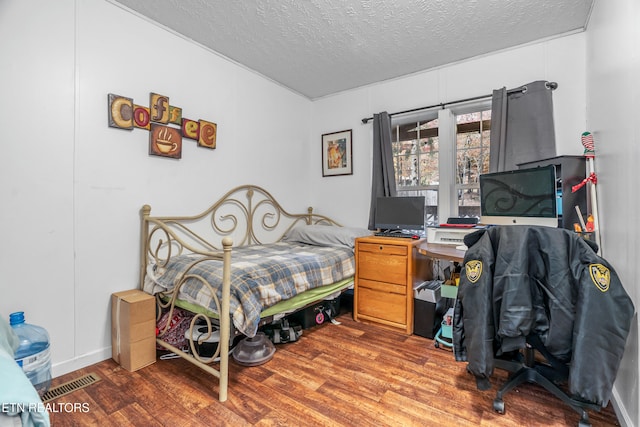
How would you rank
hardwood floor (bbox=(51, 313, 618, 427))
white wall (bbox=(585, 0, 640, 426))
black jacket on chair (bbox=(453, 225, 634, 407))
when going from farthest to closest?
hardwood floor (bbox=(51, 313, 618, 427)) → white wall (bbox=(585, 0, 640, 426)) → black jacket on chair (bbox=(453, 225, 634, 407))

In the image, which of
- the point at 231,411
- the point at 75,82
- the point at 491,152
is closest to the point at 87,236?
the point at 75,82

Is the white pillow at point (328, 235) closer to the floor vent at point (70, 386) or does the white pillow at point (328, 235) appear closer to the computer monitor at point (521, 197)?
the computer monitor at point (521, 197)

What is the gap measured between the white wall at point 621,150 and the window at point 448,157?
0.95m

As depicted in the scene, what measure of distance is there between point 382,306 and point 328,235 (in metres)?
0.82

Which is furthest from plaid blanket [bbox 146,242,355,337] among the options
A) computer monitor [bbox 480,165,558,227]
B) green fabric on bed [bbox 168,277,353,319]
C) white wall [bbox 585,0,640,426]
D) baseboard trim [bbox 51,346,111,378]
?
white wall [bbox 585,0,640,426]

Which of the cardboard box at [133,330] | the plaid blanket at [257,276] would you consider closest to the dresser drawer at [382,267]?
the plaid blanket at [257,276]

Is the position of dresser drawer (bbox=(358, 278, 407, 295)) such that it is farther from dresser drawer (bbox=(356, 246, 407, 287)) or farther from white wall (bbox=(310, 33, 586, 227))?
white wall (bbox=(310, 33, 586, 227))

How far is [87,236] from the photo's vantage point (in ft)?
6.40

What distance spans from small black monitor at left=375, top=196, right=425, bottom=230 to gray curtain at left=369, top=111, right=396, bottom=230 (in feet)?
0.47

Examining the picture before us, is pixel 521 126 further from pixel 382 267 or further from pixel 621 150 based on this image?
Answer: pixel 382 267

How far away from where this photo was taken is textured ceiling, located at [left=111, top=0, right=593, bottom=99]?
2.08 m

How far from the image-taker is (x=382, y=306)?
101 inches

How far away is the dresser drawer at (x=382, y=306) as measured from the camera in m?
2.48

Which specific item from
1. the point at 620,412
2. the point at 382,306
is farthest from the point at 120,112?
the point at 620,412
